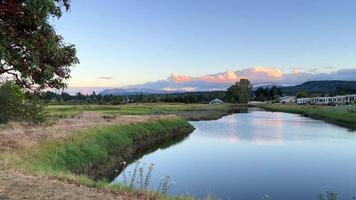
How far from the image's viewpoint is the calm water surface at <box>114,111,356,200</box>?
75.8 ft

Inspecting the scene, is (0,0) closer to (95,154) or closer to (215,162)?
(95,154)

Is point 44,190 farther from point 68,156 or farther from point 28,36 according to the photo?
point 68,156

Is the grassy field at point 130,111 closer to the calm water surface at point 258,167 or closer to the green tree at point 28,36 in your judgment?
the calm water surface at point 258,167

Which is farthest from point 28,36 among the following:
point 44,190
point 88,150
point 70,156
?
point 88,150

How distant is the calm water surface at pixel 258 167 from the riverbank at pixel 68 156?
2263 mm

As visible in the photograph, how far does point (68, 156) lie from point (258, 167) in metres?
13.1

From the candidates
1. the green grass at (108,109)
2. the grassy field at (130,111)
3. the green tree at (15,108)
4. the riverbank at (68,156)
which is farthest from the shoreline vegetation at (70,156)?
the grassy field at (130,111)

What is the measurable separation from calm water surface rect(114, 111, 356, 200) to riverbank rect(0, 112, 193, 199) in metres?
2.26

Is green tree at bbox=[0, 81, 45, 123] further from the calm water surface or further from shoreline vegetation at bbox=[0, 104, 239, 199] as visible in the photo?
the calm water surface

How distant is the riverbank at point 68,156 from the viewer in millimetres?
12648

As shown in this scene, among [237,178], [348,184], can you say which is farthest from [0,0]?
[348,184]

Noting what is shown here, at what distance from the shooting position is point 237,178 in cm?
2619

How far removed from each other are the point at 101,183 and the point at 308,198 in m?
11.7

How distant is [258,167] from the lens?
98.5 ft
